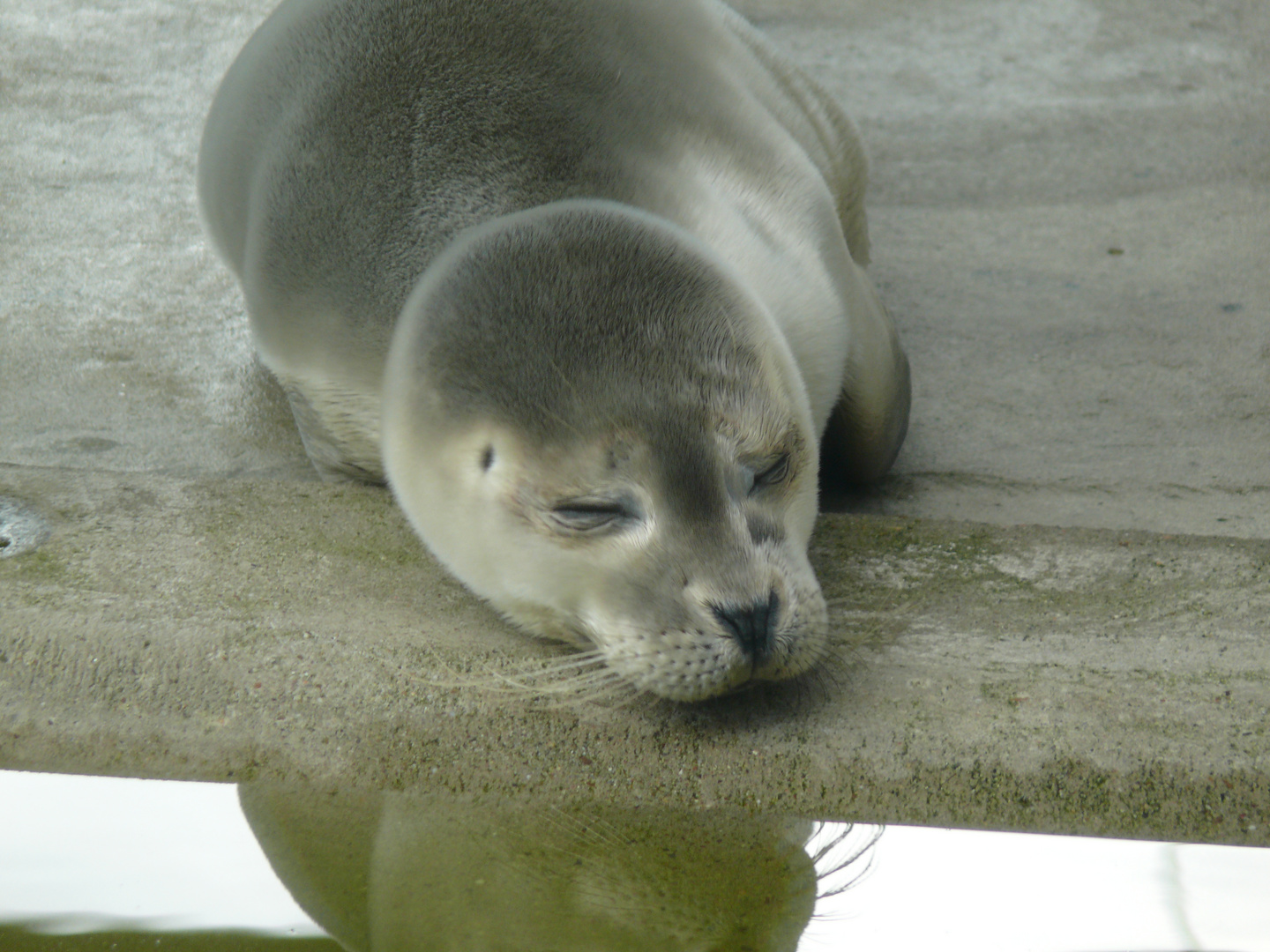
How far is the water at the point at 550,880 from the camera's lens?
6.23ft

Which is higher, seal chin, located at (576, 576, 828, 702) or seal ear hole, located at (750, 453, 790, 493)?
seal ear hole, located at (750, 453, 790, 493)

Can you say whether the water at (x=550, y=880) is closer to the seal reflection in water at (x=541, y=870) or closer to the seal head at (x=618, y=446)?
the seal reflection in water at (x=541, y=870)

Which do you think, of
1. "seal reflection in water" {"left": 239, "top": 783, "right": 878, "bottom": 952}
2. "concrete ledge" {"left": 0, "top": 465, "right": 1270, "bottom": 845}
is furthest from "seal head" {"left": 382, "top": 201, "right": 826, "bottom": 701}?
"seal reflection in water" {"left": 239, "top": 783, "right": 878, "bottom": 952}

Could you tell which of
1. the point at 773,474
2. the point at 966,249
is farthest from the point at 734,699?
the point at 966,249

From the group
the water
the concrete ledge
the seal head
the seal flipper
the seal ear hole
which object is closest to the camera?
the water

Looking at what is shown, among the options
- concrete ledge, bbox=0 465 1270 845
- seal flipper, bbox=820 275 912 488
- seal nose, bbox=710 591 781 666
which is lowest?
seal flipper, bbox=820 275 912 488

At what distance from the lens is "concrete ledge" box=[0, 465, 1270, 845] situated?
6.91 feet

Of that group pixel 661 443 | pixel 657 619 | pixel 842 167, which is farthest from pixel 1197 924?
pixel 842 167

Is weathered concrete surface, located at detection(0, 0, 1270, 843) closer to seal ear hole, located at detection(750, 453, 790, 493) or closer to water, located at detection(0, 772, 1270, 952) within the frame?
water, located at detection(0, 772, 1270, 952)

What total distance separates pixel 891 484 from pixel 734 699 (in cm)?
136

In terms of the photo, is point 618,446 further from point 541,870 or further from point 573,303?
point 541,870

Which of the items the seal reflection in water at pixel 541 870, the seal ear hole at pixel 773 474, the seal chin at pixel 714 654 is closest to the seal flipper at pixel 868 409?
the seal ear hole at pixel 773 474

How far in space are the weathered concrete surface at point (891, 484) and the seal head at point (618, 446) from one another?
0.15 metres

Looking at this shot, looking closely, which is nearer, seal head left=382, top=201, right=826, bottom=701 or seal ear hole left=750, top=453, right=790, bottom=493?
seal head left=382, top=201, right=826, bottom=701
